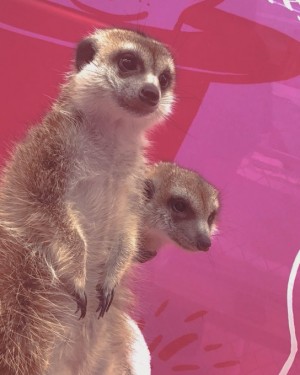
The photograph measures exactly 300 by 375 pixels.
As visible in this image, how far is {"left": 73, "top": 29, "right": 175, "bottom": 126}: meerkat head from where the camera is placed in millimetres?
1021

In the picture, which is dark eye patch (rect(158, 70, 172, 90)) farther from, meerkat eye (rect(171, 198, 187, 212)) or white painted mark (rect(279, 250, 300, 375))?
white painted mark (rect(279, 250, 300, 375))

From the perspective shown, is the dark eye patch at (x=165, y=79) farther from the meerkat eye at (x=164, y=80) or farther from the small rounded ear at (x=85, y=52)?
the small rounded ear at (x=85, y=52)

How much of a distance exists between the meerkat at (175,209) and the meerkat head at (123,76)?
0.24 meters

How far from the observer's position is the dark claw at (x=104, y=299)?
3.11 feet

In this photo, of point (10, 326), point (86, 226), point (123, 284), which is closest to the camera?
point (10, 326)

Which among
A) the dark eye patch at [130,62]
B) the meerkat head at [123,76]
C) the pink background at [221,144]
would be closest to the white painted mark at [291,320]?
the pink background at [221,144]

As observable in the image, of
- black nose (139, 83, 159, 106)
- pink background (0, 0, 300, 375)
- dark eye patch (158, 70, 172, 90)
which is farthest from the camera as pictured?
pink background (0, 0, 300, 375)

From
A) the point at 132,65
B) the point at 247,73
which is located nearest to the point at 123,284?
the point at 132,65

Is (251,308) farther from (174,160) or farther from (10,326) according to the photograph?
(10,326)

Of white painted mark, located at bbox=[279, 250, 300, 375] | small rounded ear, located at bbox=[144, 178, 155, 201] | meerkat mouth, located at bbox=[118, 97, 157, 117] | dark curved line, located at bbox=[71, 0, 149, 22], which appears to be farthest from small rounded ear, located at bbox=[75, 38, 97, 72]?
white painted mark, located at bbox=[279, 250, 300, 375]

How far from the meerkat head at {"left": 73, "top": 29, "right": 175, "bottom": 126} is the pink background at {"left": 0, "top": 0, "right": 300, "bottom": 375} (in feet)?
1.08

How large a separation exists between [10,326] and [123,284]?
277 mm

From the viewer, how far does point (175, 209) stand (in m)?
1.35

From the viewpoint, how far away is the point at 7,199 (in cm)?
99
